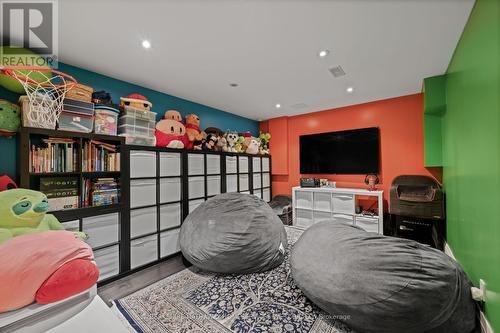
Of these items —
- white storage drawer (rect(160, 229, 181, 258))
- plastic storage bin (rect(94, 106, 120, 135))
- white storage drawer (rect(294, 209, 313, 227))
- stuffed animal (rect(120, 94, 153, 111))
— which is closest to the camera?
plastic storage bin (rect(94, 106, 120, 135))

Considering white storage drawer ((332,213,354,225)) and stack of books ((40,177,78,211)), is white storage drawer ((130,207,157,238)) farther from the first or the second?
white storage drawer ((332,213,354,225))

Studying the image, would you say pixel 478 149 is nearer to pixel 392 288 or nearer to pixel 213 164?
pixel 392 288

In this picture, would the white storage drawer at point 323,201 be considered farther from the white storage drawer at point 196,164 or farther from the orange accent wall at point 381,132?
the white storage drawer at point 196,164

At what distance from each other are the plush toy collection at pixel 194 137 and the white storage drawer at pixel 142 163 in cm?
27

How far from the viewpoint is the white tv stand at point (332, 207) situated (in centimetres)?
333

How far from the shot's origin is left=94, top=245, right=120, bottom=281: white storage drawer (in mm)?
2146

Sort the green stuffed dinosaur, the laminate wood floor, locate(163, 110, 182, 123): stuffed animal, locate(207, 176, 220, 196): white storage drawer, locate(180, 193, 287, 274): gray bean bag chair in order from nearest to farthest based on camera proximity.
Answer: the green stuffed dinosaur → the laminate wood floor → locate(180, 193, 287, 274): gray bean bag chair → locate(163, 110, 182, 123): stuffed animal → locate(207, 176, 220, 196): white storage drawer

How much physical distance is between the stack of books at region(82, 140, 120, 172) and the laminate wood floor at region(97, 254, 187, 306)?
49.1 inches

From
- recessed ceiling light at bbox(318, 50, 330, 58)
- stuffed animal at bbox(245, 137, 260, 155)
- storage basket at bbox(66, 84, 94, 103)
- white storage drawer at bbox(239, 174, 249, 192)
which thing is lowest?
white storage drawer at bbox(239, 174, 249, 192)

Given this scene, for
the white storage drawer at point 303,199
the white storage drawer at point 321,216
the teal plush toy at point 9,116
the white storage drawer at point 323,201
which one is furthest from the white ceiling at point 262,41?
the white storage drawer at point 321,216

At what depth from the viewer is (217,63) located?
2273 millimetres

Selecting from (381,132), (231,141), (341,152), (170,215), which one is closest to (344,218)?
(341,152)

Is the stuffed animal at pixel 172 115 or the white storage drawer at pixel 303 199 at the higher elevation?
the stuffed animal at pixel 172 115

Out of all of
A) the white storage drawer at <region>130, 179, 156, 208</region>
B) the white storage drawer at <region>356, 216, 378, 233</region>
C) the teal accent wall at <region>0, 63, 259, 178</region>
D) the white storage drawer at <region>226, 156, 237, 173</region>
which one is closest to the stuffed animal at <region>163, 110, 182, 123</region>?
the teal accent wall at <region>0, 63, 259, 178</region>
